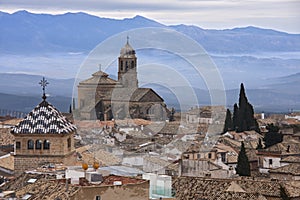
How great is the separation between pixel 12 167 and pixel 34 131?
1824mm

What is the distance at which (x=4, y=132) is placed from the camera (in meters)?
49.9

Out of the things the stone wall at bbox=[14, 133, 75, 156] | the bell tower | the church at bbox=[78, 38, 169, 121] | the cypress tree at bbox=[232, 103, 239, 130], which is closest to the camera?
the stone wall at bbox=[14, 133, 75, 156]

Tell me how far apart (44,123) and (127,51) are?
40.5 m

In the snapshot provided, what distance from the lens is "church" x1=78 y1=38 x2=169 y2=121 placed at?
70.4 meters

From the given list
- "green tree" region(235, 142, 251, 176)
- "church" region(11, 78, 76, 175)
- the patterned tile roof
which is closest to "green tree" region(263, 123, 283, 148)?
"green tree" region(235, 142, 251, 176)

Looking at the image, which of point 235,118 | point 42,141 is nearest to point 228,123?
point 235,118

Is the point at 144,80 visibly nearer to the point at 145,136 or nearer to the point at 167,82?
the point at 145,136

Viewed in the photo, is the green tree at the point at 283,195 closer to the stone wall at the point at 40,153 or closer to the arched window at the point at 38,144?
the stone wall at the point at 40,153

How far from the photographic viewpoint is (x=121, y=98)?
242ft

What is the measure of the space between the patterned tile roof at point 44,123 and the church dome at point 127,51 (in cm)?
3653

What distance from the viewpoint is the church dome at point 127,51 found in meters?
68.1

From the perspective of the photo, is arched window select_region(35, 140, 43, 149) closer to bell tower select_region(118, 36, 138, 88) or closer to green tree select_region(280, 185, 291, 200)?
green tree select_region(280, 185, 291, 200)

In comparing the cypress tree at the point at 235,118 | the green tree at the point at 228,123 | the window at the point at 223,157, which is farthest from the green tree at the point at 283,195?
the cypress tree at the point at 235,118

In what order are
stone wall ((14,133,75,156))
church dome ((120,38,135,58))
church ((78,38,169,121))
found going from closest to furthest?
stone wall ((14,133,75,156)) < church dome ((120,38,135,58)) < church ((78,38,169,121))
